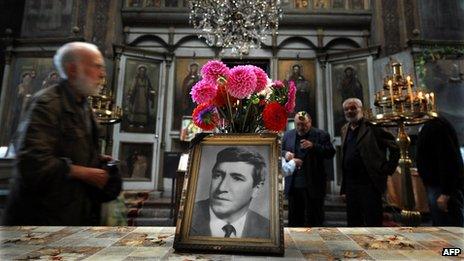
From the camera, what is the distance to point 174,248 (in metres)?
1.04

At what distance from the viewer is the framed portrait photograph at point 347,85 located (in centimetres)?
787

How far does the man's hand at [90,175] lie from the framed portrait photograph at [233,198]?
0.64m

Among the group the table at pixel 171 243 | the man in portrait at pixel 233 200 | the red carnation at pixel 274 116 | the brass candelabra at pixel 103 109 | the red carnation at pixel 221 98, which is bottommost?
the table at pixel 171 243

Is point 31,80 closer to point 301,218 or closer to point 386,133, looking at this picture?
point 301,218

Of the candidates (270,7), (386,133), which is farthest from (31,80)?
(386,133)

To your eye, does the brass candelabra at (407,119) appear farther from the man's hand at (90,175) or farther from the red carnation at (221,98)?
the man's hand at (90,175)

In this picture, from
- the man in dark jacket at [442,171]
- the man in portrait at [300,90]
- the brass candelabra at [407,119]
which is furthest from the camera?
the man in portrait at [300,90]

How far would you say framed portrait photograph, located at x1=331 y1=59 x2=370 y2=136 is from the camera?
7.87 meters

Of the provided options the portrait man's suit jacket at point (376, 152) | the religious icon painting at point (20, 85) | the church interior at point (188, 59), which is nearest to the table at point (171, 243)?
the portrait man's suit jacket at point (376, 152)

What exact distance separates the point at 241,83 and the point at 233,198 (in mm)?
438

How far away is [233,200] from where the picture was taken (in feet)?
3.62

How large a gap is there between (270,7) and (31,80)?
5.67 m

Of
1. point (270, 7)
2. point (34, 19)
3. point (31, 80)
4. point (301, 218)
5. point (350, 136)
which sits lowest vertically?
point (301, 218)

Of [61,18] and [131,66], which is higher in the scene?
[61,18]
